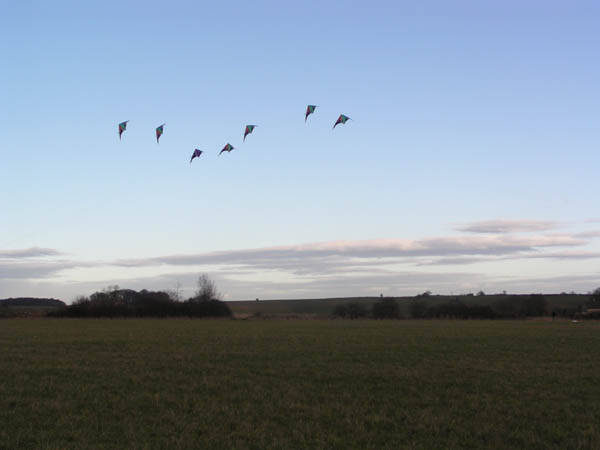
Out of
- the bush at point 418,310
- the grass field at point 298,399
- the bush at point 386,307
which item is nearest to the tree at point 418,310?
the bush at point 418,310

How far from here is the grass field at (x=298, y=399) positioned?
402 inches

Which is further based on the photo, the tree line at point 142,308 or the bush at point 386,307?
the bush at point 386,307

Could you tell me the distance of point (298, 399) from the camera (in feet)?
44.2

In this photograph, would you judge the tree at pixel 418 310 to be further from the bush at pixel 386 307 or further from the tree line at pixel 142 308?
the tree line at pixel 142 308

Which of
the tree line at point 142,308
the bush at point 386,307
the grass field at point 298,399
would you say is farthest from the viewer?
the bush at point 386,307

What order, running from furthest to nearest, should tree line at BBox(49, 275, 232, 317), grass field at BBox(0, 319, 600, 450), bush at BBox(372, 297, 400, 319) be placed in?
bush at BBox(372, 297, 400, 319) < tree line at BBox(49, 275, 232, 317) < grass field at BBox(0, 319, 600, 450)

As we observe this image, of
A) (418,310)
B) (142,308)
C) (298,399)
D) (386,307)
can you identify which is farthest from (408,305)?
(298,399)

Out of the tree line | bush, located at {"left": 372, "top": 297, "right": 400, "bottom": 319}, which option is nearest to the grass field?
the tree line

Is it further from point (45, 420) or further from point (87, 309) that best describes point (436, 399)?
point (87, 309)

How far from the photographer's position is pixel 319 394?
1413 centimetres

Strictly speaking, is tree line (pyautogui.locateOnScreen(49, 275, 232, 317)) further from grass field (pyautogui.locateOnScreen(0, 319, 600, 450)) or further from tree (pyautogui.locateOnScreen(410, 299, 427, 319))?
grass field (pyautogui.locateOnScreen(0, 319, 600, 450))

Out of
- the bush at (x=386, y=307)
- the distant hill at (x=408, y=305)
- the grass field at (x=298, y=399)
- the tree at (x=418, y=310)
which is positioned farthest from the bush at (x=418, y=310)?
the grass field at (x=298, y=399)

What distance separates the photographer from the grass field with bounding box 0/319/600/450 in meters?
10.2

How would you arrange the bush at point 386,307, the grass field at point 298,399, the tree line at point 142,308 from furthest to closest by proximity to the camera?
the bush at point 386,307 → the tree line at point 142,308 → the grass field at point 298,399
